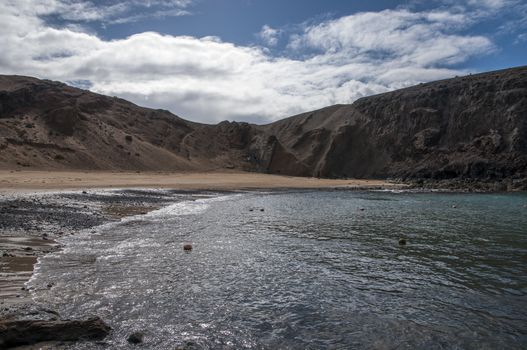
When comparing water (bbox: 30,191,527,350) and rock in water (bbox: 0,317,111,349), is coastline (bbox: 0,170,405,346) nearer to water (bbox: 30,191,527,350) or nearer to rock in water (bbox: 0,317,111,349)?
rock in water (bbox: 0,317,111,349)

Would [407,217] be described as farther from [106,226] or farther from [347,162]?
[347,162]

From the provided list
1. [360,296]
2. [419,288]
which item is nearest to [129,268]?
[360,296]

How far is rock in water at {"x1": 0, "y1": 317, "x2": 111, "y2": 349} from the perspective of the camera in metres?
7.32

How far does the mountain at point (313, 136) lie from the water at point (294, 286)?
42.8m

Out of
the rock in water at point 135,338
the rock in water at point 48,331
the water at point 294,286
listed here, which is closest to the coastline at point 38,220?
the rock in water at point 48,331

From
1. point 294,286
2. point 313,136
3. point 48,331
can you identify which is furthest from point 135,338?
point 313,136

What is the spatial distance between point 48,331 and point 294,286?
6542mm

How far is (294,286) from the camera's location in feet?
40.2

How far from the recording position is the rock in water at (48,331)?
732cm

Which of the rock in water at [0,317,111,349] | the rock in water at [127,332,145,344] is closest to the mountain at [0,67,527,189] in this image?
the rock in water at [0,317,111,349]

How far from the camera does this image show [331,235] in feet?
68.8

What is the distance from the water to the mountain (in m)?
42.8

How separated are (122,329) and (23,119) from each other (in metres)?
72.1

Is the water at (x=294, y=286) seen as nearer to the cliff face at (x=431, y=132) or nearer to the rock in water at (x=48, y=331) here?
the rock in water at (x=48, y=331)
